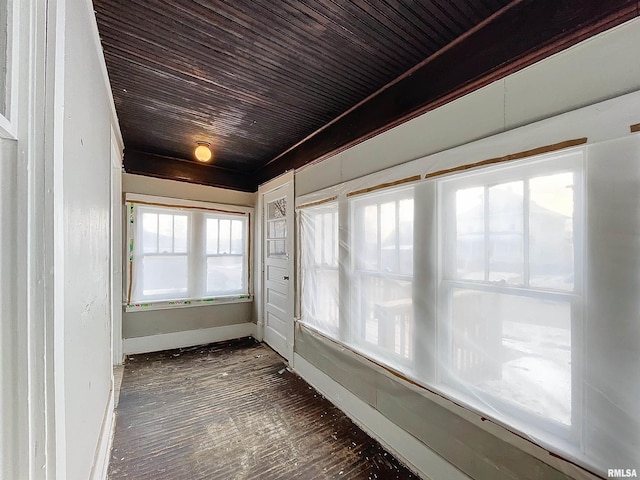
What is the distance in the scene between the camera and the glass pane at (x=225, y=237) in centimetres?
415

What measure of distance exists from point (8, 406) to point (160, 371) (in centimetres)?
290

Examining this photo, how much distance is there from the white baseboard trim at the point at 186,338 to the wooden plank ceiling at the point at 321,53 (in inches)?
103

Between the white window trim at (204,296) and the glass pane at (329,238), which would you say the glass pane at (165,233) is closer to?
the white window trim at (204,296)

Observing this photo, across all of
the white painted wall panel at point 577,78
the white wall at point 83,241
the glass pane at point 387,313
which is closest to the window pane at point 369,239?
the glass pane at point 387,313

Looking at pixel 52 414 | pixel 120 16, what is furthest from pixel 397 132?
pixel 52 414

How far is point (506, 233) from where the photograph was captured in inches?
55.2

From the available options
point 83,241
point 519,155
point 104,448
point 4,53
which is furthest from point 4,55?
point 104,448

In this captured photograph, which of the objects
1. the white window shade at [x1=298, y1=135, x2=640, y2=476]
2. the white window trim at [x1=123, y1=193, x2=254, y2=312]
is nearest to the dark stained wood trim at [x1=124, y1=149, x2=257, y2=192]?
the white window trim at [x1=123, y1=193, x2=254, y2=312]

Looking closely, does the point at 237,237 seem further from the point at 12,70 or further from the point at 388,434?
the point at 12,70

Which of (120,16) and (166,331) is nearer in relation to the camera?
(120,16)

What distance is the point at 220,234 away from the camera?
4.14m

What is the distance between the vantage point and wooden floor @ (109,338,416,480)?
1773mm

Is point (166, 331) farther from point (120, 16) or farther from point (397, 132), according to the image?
point (397, 132)

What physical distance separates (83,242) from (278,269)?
2546 mm
